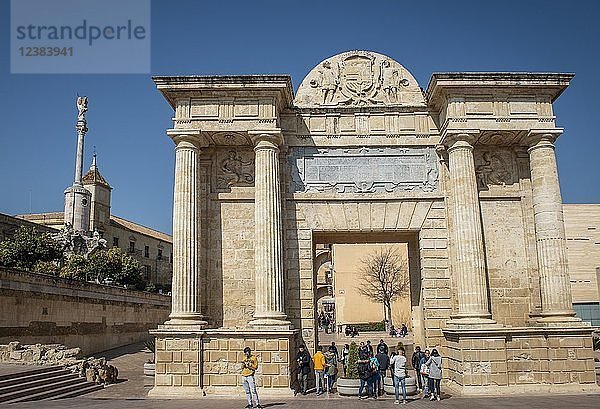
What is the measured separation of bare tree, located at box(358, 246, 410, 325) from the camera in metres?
44.9

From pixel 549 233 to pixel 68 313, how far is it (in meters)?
19.4

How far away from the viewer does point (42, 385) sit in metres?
16.0

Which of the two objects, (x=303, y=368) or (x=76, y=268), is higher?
(x=76, y=268)

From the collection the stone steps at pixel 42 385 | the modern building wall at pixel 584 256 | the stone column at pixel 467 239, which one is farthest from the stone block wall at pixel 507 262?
the modern building wall at pixel 584 256

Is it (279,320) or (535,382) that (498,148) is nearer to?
(535,382)

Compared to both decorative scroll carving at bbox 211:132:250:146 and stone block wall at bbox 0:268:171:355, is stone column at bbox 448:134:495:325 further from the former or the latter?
stone block wall at bbox 0:268:171:355

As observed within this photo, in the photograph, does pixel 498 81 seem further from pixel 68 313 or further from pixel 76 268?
pixel 76 268

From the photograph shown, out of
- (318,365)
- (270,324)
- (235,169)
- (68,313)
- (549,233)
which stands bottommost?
(318,365)

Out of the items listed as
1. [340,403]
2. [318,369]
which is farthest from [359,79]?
[340,403]

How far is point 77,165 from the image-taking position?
172ft

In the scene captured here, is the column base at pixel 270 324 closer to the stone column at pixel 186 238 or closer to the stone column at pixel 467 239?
the stone column at pixel 186 238

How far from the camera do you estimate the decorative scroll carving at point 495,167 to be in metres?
17.7

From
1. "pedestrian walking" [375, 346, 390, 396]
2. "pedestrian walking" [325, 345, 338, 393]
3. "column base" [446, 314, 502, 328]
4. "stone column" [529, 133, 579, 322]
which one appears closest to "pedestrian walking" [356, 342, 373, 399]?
"pedestrian walking" [375, 346, 390, 396]

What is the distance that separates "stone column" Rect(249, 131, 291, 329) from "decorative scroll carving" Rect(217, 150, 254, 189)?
96cm
